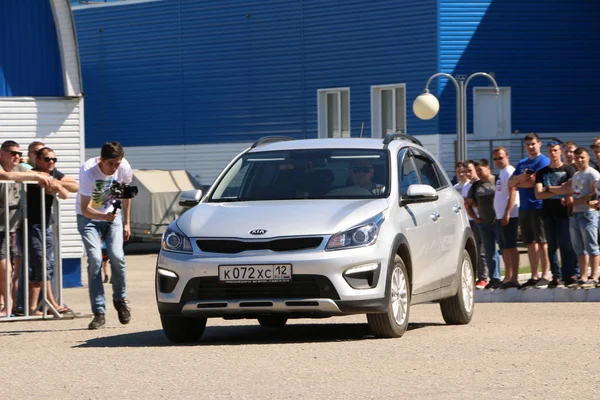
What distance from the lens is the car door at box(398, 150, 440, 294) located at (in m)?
12.6

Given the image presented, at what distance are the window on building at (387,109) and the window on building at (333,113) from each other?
1.18 m

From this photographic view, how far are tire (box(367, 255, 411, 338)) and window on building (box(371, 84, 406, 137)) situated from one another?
28442 mm

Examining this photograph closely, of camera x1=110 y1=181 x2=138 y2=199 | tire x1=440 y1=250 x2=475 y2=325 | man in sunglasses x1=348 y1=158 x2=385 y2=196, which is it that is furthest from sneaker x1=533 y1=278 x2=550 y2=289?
camera x1=110 y1=181 x2=138 y2=199

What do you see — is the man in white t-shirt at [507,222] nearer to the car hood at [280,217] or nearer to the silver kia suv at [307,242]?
the silver kia suv at [307,242]

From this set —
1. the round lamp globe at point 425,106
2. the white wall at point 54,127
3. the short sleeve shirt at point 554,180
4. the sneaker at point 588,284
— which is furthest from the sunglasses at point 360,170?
the round lamp globe at point 425,106

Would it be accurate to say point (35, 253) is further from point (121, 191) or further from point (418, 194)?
point (418, 194)

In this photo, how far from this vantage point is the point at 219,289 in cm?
1179

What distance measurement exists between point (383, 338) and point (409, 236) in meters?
0.87

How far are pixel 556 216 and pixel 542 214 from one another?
0.63ft

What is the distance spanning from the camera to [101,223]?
45.8 feet

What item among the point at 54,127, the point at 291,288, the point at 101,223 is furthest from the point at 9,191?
the point at 54,127

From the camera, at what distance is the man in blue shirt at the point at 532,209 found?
18438 mm

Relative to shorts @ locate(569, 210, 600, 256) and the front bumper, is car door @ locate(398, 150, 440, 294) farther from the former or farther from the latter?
shorts @ locate(569, 210, 600, 256)

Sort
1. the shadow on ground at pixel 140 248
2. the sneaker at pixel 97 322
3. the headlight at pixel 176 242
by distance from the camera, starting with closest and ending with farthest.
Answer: the headlight at pixel 176 242 < the sneaker at pixel 97 322 < the shadow on ground at pixel 140 248
